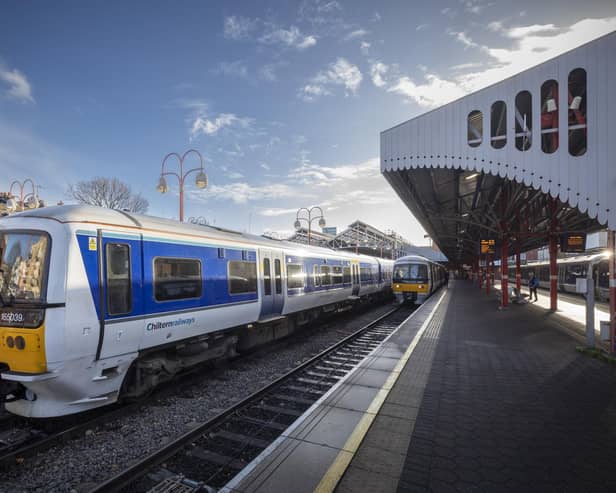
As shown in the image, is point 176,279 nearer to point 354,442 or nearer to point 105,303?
point 105,303

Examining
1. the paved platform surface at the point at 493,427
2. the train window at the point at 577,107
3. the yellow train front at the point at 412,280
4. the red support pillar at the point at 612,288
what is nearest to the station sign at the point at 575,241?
the train window at the point at 577,107

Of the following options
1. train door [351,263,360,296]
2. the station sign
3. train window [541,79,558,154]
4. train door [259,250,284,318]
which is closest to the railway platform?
train door [259,250,284,318]

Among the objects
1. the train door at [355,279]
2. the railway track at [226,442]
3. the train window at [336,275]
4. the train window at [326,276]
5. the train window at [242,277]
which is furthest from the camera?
the train door at [355,279]

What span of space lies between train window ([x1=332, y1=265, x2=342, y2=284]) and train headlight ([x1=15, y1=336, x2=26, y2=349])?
34.5 ft

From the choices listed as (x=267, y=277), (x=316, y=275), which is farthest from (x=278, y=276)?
(x=316, y=275)

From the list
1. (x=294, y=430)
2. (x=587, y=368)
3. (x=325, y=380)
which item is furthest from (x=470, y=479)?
(x=587, y=368)

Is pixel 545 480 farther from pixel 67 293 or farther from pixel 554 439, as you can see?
pixel 67 293

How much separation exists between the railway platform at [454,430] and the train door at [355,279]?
7.96m

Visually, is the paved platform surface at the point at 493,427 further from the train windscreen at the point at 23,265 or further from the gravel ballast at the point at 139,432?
the train windscreen at the point at 23,265

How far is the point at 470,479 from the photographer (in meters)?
3.44

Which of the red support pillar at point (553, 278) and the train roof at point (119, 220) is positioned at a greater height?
the train roof at point (119, 220)

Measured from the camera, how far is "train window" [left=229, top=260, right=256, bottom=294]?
7543mm

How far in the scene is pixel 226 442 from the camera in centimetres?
462

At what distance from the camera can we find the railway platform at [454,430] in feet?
11.2
